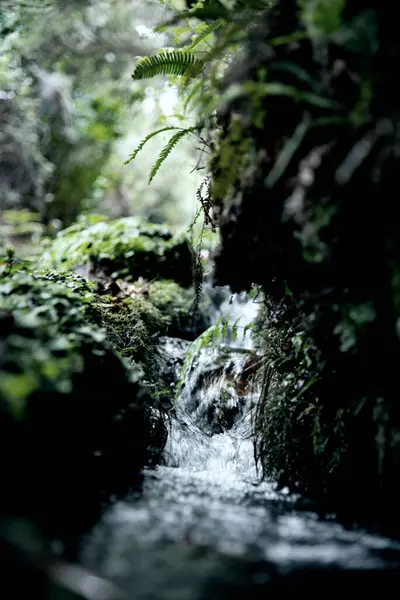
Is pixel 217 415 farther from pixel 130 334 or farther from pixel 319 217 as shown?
pixel 319 217

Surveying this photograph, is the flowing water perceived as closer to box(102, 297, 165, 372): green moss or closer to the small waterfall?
the small waterfall

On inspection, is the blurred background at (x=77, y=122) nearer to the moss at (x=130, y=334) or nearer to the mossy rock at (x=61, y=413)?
the moss at (x=130, y=334)

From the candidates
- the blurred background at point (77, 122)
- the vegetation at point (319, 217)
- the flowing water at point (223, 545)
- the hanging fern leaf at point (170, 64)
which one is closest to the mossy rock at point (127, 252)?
the blurred background at point (77, 122)

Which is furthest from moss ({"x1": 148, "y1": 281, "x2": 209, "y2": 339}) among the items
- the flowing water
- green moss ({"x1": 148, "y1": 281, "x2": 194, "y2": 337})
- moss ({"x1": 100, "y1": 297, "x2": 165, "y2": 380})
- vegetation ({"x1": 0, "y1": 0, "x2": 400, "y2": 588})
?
the flowing water

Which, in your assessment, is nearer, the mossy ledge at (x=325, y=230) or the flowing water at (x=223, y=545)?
the flowing water at (x=223, y=545)

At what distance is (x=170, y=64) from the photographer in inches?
139

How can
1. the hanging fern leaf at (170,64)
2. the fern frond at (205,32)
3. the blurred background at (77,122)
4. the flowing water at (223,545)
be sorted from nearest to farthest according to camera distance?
1. the flowing water at (223,545)
2. the fern frond at (205,32)
3. the hanging fern leaf at (170,64)
4. the blurred background at (77,122)

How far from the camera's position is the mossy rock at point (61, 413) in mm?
2033

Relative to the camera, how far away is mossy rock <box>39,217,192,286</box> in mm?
6184

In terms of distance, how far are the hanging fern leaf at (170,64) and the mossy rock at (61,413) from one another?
75.6 inches

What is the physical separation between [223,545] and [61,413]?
108 cm

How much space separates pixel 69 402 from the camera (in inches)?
98.3

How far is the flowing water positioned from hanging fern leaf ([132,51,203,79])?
122 inches

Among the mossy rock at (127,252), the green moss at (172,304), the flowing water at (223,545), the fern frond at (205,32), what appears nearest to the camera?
the flowing water at (223,545)
